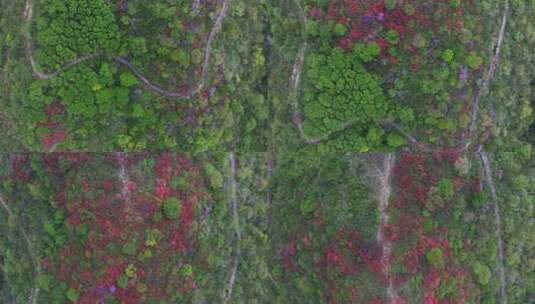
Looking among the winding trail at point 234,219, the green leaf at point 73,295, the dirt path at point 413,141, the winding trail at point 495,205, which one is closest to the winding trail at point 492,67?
the winding trail at point 495,205

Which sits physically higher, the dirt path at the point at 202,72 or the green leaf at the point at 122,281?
the dirt path at the point at 202,72

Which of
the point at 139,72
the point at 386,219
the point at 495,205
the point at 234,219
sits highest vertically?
the point at 139,72

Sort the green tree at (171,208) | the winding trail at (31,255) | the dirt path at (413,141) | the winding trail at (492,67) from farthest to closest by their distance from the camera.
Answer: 1. the dirt path at (413,141)
2. the winding trail at (492,67)
3. the winding trail at (31,255)
4. the green tree at (171,208)

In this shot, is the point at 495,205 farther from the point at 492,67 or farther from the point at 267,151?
the point at 267,151

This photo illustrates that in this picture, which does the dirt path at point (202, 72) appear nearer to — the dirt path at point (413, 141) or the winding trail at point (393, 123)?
the winding trail at point (393, 123)

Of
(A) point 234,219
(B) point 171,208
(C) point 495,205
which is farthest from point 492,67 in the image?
(B) point 171,208

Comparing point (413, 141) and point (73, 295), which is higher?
point (413, 141)

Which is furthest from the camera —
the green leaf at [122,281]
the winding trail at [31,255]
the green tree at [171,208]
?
the winding trail at [31,255]
